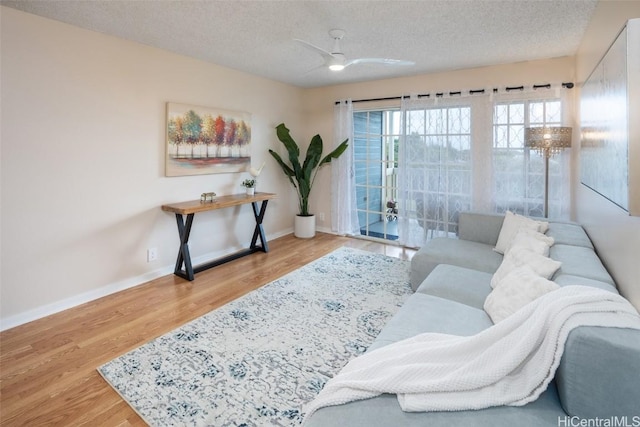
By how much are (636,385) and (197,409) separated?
1.83 m

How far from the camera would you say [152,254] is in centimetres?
354

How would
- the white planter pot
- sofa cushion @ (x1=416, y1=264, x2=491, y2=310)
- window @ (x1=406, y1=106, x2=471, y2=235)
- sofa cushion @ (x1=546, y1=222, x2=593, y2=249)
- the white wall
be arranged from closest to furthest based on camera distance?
sofa cushion @ (x1=416, y1=264, x2=491, y2=310)
sofa cushion @ (x1=546, y1=222, x2=593, y2=249)
the white wall
window @ (x1=406, y1=106, x2=471, y2=235)
the white planter pot

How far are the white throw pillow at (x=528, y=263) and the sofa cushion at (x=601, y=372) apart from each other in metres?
0.82

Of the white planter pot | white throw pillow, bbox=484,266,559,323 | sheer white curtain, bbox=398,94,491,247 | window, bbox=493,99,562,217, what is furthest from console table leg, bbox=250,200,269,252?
white throw pillow, bbox=484,266,559,323

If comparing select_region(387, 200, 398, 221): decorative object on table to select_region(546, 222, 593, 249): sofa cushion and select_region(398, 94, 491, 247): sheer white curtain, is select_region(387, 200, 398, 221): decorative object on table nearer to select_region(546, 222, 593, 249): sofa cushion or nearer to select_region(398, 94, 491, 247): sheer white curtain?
select_region(398, 94, 491, 247): sheer white curtain

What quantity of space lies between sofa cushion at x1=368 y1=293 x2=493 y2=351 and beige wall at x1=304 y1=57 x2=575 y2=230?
3.16m

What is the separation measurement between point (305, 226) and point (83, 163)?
10.00 ft

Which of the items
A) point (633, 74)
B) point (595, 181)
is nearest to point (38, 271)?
point (633, 74)

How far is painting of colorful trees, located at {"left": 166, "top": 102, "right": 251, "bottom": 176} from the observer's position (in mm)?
3623

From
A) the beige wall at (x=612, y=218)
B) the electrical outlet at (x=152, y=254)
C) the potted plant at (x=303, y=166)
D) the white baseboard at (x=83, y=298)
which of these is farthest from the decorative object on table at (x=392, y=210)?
the electrical outlet at (x=152, y=254)

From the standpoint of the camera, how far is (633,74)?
1.23m

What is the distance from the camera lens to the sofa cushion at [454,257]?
281 centimetres

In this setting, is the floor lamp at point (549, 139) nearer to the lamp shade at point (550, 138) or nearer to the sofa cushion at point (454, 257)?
the lamp shade at point (550, 138)

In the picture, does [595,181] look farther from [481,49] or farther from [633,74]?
[481,49]
